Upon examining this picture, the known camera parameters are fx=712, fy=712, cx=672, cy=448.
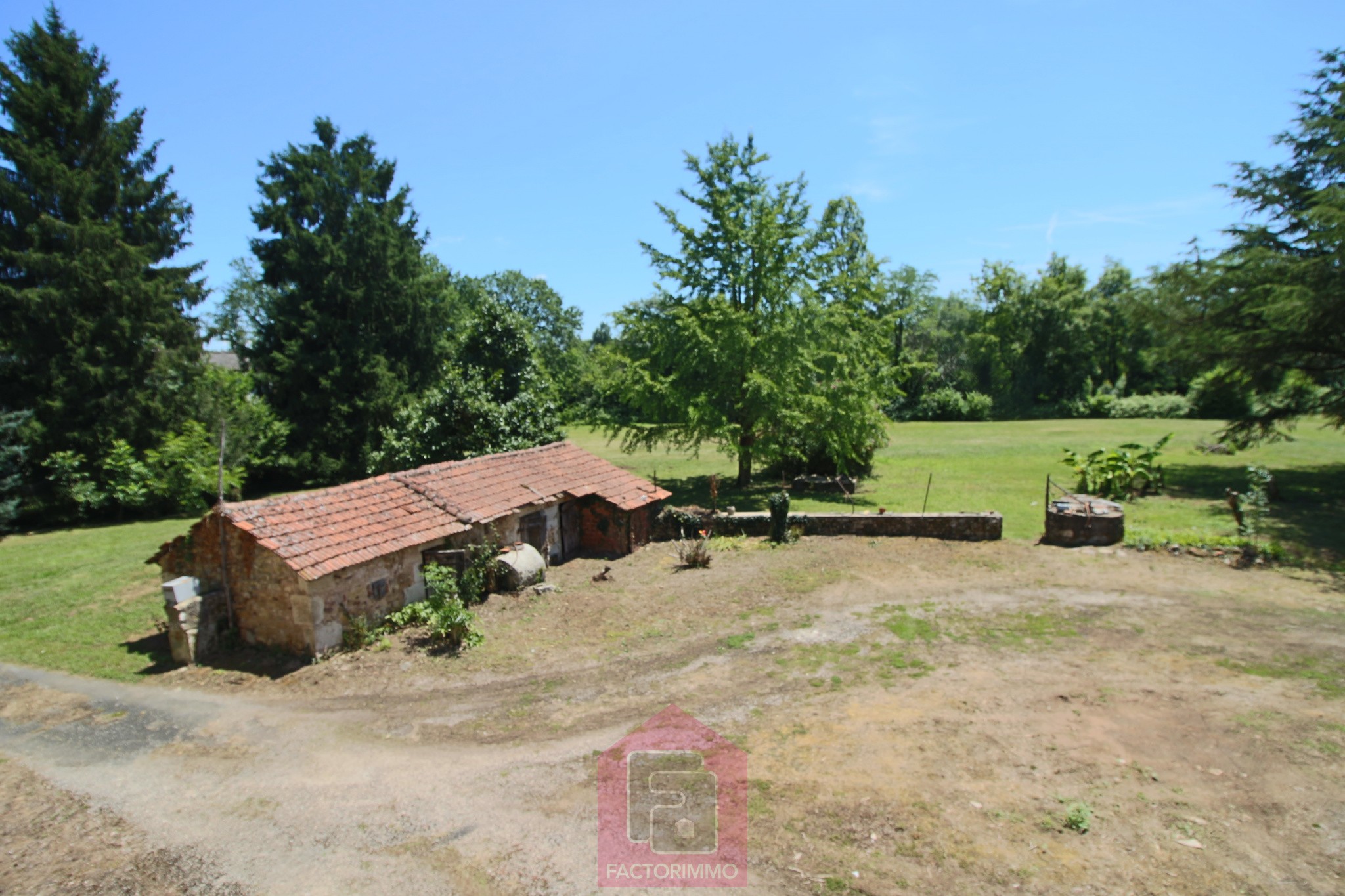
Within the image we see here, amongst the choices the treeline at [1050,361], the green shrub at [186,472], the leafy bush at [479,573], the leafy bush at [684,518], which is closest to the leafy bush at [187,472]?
the green shrub at [186,472]

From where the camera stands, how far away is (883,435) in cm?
2602

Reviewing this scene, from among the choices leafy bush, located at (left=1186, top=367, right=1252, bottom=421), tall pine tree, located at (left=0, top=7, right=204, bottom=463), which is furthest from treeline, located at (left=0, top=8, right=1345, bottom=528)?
leafy bush, located at (left=1186, top=367, right=1252, bottom=421)

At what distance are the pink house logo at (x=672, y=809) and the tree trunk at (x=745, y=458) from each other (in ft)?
50.5

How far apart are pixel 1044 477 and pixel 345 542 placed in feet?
78.8

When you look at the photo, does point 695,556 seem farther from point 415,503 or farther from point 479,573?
point 415,503

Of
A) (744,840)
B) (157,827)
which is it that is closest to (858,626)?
(744,840)

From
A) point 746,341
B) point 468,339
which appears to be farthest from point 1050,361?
point 468,339

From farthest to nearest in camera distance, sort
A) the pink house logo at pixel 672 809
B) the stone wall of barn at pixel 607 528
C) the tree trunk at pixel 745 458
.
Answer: the tree trunk at pixel 745 458 → the stone wall of barn at pixel 607 528 → the pink house logo at pixel 672 809

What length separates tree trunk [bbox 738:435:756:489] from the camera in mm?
24062

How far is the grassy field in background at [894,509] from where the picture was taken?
13.9 m

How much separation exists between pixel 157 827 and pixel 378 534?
6129 millimetres

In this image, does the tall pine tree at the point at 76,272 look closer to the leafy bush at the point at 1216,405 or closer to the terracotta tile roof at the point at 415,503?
the terracotta tile roof at the point at 415,503

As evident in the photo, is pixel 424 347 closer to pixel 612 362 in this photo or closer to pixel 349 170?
pixel 349 170

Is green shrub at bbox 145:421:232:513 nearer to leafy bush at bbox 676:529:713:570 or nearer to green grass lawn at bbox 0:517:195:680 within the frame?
green grass lawn at bbox 0:517:195:680
